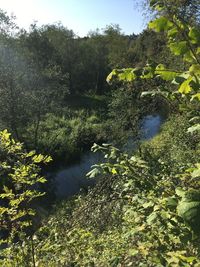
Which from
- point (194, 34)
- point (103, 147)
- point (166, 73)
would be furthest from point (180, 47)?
point (103, 147)

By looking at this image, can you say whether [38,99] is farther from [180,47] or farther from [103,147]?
[180,47]

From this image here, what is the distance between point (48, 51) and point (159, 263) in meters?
37.7

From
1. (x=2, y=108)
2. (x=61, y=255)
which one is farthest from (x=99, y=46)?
(x=61, y=255)

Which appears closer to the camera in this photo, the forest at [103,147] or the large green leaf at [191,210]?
the large green leaf at [191,210]

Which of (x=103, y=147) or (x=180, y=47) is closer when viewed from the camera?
(x=180, y=47)

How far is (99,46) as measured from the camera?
2044 inches

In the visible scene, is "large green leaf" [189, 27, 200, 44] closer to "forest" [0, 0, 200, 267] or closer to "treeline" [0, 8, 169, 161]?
"forest" [0, 0, 200, 267]

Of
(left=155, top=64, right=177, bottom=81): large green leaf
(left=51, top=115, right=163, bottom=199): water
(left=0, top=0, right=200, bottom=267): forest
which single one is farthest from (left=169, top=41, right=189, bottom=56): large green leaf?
(left=51, top=115, right=163, bottom=199): water

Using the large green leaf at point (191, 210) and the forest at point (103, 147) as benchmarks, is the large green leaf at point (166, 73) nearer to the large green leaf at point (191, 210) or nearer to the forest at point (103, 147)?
the forest at point (103, 147)

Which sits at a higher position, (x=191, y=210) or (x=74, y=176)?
(x=191, y=210)

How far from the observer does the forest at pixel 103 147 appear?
1.90 metres

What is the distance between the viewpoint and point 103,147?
8.50ft

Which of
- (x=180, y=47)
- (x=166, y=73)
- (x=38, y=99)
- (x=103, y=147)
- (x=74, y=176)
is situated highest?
(x=180, y=47)

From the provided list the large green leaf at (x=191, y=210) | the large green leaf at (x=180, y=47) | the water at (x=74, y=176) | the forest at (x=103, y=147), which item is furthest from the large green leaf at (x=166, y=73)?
the water at (x=74, y=176)
